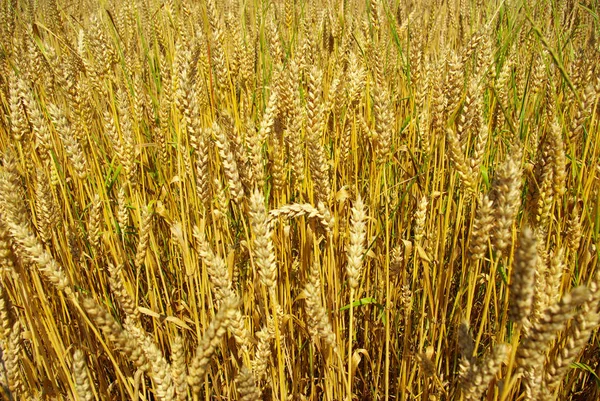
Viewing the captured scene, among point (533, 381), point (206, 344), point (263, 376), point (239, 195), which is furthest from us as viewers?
point (263, 376)

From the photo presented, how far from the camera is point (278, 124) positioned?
126 centimetres

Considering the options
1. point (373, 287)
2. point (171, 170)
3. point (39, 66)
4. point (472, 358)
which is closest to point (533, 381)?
point (472, 358)

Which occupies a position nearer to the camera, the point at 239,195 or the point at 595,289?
the point at 595,289

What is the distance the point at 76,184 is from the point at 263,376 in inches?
37.9

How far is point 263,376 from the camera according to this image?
43.7 inches

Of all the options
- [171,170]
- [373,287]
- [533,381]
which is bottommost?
[373,287]

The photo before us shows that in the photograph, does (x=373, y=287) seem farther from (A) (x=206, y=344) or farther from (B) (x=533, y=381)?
(A) (x=206, y=344)

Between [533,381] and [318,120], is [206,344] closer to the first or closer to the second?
[533,381]

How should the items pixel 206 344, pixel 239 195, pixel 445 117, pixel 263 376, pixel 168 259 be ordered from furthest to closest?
1. pixel 168 259
2. pixel 445 117
3. pixel 263 376
4. pixel 239 195
5. pixel 206 344

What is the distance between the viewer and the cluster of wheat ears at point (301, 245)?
0.77 m

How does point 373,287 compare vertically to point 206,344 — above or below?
below

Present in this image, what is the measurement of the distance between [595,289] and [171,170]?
4.26ft

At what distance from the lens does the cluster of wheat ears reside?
2.54 ft

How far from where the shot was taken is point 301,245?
4.09ft
